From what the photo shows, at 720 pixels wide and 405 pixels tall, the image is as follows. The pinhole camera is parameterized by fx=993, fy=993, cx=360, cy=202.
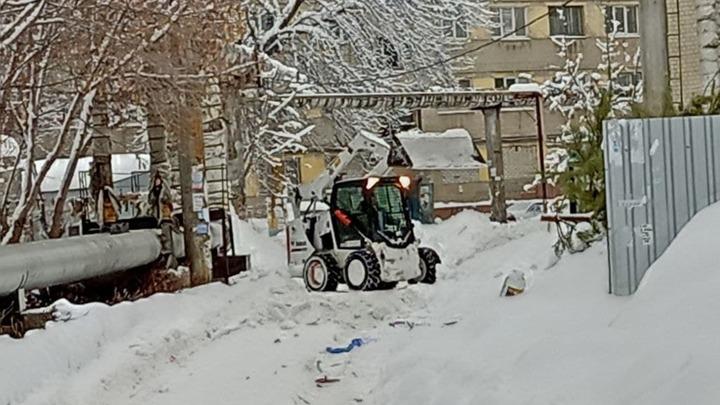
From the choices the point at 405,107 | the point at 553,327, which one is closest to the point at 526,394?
the point at 553,327

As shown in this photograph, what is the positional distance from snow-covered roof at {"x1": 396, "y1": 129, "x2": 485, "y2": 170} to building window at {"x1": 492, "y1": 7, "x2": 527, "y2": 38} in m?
13.8

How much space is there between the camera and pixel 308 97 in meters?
21.3

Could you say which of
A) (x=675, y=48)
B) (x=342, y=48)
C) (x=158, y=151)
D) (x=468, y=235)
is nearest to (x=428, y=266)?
(x=158, y=151)

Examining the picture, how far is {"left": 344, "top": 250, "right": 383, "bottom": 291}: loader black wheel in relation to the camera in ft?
49.0

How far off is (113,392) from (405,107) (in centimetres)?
1558

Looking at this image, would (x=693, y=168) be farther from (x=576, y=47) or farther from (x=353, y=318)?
(x=576, y=47)

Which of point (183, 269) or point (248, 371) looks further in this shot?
point (183, 269)

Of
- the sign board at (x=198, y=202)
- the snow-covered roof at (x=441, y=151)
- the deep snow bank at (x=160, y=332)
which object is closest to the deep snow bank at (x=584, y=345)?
the deep snow bank at (x=160, y=332)

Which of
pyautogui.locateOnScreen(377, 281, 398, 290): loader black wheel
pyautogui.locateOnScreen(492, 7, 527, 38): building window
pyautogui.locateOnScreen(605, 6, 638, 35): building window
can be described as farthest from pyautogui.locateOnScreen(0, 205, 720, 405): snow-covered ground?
pyautogui.locateOnScreen(605, 6, 638, 35): building window

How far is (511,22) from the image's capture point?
128ft

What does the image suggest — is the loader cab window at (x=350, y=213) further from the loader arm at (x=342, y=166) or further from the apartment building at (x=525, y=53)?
the apartment building at (x=525, y=53)

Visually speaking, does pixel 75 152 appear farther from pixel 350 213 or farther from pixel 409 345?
pixel 409 345

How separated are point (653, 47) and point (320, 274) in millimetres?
6480

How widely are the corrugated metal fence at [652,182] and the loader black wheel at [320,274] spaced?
820 cm
